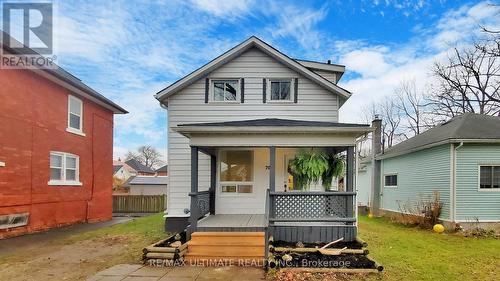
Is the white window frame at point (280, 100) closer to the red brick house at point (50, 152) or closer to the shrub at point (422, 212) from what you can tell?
the shrub at point (422, 212)

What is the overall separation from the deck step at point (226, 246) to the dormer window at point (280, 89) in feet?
17.0

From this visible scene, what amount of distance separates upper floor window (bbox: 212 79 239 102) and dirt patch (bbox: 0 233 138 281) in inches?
224

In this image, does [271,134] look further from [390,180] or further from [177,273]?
[390,180]

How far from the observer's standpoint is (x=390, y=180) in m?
18.6

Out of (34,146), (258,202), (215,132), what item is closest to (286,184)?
(258,202)

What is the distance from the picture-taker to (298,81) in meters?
11.3

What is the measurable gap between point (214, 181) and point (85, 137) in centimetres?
792

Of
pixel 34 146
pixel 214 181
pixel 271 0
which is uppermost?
pixel 271 0

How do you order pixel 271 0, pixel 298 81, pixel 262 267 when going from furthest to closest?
pixel 271 0, pixel 298 81, pixel 262 267

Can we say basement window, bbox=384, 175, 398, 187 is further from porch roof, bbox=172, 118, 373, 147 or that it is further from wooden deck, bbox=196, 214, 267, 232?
wooden deck, bbox=196, 214, 267, 232

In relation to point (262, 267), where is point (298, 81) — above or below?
above

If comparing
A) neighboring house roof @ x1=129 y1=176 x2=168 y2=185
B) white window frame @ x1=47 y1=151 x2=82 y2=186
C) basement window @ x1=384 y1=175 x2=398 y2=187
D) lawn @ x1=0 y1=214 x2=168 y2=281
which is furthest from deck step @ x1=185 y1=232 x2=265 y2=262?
neighboring house roof @ x1=129 y1=176 x2=168 y2=185

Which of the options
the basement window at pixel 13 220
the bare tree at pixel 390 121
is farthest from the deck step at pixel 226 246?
the bare tree at pixel 390 121

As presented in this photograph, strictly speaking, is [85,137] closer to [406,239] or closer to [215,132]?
[215,132]
